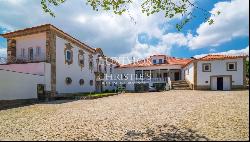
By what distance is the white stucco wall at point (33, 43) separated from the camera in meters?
21.6

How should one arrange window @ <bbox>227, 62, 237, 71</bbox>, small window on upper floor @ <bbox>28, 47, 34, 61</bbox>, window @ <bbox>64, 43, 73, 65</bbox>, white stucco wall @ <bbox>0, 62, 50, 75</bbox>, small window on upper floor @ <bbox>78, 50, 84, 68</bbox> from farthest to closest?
window @ <bbox>227, 62, 237, 71</bbox>, small window on upper floor @ <bbox>78, 50, 84, 68</bbox>, window @ <bbox>64, 43, 73, 65</bbox>, small window on upper floor @ <bbox>28, 47, 34, 61</bbox>, white stucco wall @ <bbox>0, 62, 50, 75</bbox>

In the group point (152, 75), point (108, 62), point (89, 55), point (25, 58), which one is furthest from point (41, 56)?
point (152, 75)

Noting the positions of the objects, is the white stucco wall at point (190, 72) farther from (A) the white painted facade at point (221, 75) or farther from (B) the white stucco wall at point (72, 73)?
(B) the white stucco wall at point (72, 73)

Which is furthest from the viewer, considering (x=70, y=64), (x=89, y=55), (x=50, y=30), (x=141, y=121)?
(x=89, y=55)

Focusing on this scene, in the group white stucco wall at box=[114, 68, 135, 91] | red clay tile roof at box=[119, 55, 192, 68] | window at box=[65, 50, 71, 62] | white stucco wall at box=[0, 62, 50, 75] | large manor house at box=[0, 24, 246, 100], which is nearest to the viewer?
large manor house at box=[0, 24, 246, 100]

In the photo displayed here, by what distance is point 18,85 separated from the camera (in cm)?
1742

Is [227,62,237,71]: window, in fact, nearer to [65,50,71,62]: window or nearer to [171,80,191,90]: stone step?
[171,80,191,90]: stone step

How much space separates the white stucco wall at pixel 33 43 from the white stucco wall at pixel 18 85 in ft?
9.24

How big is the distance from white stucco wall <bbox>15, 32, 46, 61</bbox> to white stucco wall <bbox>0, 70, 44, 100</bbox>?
2816 mm

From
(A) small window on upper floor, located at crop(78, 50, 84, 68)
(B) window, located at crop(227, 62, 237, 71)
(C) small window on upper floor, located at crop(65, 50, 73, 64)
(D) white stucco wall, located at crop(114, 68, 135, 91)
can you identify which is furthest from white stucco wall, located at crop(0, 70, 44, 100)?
(B) window, located at crop(227, 62, 237, 71)

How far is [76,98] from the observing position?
71.6ft

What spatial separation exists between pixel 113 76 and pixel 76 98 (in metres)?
20.1

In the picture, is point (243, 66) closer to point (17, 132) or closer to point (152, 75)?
point (152, 75)

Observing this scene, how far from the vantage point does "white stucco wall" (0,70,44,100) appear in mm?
15922
